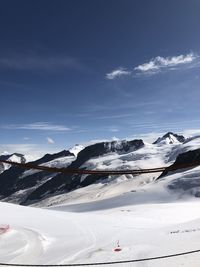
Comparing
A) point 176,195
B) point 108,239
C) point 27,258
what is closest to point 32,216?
point 108,239

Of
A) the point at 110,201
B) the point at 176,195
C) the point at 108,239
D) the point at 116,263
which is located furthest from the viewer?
the point at 176,195

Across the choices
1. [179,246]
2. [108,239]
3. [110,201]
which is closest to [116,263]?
[179,246]

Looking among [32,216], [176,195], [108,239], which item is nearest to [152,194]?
[176,195]

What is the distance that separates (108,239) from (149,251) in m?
5.37

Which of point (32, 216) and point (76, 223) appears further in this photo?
point (32, 216)

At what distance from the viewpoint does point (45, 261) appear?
14594 millimetres

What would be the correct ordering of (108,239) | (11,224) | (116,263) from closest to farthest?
(116,263) < (108,239) < (11,224)

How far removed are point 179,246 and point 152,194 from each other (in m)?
107

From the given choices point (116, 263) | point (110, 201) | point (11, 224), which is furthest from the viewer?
point (110, 201)

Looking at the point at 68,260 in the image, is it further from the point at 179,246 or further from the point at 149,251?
the point at 179,246

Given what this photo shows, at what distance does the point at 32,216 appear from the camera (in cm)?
3081

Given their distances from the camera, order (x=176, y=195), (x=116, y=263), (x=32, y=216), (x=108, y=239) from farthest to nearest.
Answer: (x=176, y=195)
(x=32, y=216)
(x=108, y=239)
(x=116, y=263)

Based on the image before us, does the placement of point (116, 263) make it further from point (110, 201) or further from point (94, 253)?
point (110, 201)

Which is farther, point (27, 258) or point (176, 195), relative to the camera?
point (176, 195)
